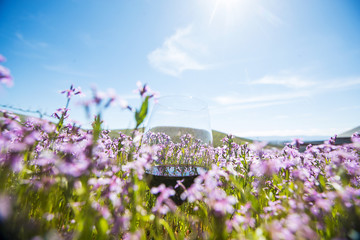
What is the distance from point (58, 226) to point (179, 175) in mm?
1499

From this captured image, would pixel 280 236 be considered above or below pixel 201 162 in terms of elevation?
below

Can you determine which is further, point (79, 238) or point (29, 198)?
point (29, 198)

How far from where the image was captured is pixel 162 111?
2730mm

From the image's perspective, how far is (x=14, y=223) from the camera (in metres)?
1.42

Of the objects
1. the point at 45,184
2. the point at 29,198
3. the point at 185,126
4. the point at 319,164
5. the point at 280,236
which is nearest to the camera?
the point at 280,236

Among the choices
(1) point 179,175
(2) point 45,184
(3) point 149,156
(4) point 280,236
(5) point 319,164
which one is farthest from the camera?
(5) point 319,164

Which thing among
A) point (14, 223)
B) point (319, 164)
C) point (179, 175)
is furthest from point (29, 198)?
point (319, 164)

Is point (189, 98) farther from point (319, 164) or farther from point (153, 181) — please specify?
point (319, 164)

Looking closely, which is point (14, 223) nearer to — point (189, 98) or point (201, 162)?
point (201, 162)

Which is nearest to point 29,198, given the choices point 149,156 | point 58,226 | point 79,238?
point 58,226

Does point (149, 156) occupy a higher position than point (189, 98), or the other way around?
point (189, 98)

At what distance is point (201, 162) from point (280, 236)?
1624 mm

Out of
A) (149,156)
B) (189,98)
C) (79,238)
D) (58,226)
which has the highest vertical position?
(189,98)

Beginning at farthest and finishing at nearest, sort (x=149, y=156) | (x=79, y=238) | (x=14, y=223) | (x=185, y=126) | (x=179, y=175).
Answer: (x=185, y=126) < (x=179, y=175) < (x=149, y=156) < (x=14, y=223) < (x=79, y=238)
